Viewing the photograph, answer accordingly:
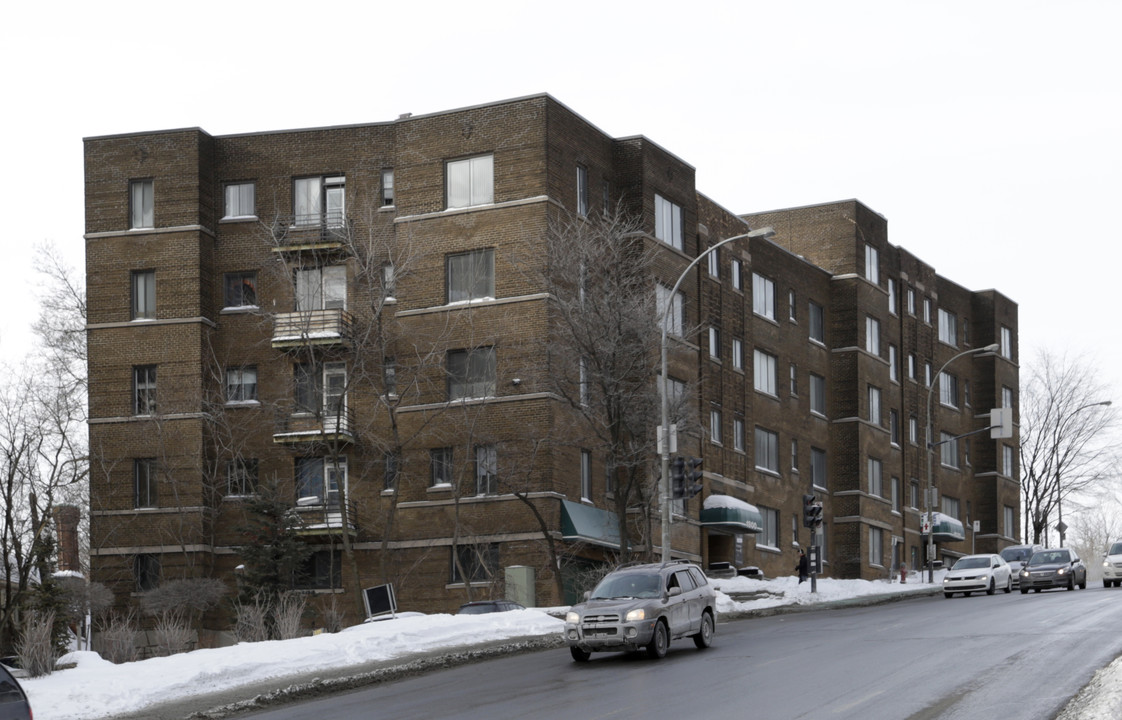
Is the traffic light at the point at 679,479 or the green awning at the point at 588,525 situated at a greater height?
the traffic light at the point at 679,479

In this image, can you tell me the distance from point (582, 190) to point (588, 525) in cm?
1141

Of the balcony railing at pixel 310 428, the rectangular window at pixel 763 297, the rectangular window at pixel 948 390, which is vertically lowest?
the balcony railing at pixel 310 428

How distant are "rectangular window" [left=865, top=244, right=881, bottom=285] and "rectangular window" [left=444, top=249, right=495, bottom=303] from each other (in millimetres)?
26795

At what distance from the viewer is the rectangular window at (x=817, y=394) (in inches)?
2667

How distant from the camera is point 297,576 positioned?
50.2 meters

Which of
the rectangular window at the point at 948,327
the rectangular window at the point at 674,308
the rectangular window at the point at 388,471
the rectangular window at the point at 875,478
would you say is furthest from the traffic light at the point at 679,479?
the rectangular window at the point at 948,327

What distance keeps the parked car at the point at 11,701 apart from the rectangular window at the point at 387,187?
37612 mm

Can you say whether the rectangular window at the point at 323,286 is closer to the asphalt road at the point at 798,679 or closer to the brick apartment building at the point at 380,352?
the brick apartment building at the point at 380,352

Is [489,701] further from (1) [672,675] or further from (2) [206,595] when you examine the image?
(2) [206,595]

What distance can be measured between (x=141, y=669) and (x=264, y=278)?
29506 millimetres

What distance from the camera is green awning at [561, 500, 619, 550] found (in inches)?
1873

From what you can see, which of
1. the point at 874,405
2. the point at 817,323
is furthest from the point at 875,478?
the point at 817,323

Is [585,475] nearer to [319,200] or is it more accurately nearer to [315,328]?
[315,328]

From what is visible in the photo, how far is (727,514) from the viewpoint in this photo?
54906 mm
